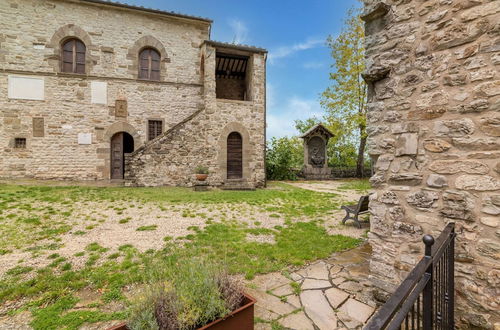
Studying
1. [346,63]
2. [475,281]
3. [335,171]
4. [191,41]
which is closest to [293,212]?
[475,281]

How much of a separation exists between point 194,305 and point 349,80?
1838cm

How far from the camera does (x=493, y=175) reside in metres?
1.94

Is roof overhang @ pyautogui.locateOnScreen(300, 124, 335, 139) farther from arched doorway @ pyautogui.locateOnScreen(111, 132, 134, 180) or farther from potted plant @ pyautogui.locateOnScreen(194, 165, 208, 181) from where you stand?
arched doorway @ pyautogui.locateOnScreen(111, 132, 134, 180)

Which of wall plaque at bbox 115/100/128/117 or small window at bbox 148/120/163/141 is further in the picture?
small window at bbox 148/120/163/141

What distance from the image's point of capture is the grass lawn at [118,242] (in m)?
2.61

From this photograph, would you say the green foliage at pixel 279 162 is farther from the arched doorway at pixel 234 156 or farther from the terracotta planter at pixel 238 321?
the terracotta planter at pixel 238 321

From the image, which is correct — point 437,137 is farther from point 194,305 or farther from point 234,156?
point 234,156

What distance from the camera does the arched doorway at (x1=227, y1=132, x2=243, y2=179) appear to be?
12.0 m

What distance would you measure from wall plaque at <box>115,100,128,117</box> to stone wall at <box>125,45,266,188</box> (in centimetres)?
284

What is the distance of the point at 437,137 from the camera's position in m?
2.23

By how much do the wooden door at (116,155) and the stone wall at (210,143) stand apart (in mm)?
2213

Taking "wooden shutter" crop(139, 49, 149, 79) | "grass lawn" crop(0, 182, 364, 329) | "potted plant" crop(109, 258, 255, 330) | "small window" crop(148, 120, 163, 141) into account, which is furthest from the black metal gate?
"wooden shutter" crop(139, 49, 149, 79)

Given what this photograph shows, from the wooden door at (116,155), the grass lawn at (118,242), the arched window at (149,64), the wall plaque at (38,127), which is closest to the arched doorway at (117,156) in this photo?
the wooden door at (116,155)

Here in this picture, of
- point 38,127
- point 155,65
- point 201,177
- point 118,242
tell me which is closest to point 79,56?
point 155,65
